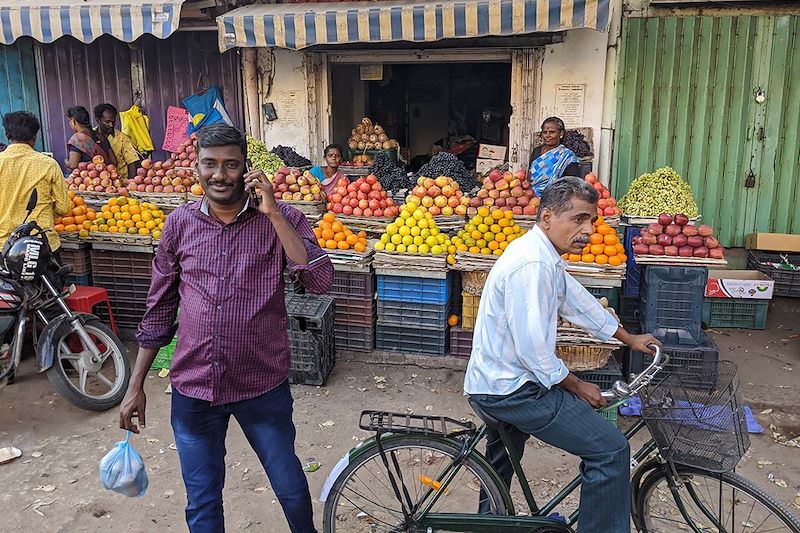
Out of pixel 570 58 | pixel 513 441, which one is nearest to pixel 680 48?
pixel 570 58

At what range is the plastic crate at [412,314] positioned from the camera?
5582 mm

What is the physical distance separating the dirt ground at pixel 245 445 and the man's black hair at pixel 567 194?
182 cm

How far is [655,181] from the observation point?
660 cm

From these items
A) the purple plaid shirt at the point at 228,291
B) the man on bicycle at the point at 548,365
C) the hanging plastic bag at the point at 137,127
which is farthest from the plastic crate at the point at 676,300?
the hanging plastic bag at the point at 137,127

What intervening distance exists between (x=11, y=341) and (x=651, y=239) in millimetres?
4831

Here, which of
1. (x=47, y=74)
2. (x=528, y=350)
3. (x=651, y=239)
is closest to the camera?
(x=528, y=350)

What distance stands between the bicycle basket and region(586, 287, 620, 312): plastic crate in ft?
8.56

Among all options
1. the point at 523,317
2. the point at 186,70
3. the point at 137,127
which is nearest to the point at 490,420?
the point at 523,317

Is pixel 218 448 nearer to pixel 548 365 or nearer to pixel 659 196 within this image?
pixel 548 365

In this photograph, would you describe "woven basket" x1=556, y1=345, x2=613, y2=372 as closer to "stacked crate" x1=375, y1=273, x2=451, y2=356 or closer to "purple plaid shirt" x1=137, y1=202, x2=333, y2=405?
"stacked crate" x1=375, y1=273, x2=451, y2=356

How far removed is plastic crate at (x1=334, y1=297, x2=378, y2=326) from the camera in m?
5.69

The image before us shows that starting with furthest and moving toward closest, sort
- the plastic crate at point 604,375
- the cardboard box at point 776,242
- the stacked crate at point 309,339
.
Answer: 1. the cardboard box at point 776,242
2. the stacked crate at point 309,339
3. the plastic crate at point 604,375

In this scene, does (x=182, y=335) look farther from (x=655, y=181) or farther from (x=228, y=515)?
(x=655, y=181)

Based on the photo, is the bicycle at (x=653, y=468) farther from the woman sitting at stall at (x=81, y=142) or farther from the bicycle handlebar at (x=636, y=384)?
the woman sitting at stall at (x=81, y=142)
